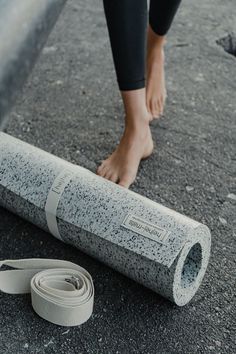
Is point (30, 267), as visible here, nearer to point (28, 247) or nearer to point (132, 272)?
point (28, 247)

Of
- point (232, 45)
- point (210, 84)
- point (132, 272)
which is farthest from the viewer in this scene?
point (232, 45)

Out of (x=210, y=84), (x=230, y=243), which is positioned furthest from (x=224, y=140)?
(x=230, y=243)

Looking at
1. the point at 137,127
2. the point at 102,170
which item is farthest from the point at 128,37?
the point at 102,170

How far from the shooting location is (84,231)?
4.38 ft

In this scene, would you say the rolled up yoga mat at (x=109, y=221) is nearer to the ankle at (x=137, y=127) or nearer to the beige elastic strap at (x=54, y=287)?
the beige elastic strap at (x=54, y=287)

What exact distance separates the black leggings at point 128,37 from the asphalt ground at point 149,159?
0.34 meters

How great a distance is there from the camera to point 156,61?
6.46ft

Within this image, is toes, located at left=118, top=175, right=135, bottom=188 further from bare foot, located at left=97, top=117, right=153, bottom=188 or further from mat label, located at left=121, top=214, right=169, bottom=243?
mat label, located at left=121, top=214, right=169, bottom=243

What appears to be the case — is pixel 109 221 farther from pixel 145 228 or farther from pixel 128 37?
pixel 128 37

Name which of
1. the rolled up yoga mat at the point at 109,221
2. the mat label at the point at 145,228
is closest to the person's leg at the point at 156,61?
the rolled up yoga mat at the point at 109,221

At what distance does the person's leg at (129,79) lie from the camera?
57.2 inches

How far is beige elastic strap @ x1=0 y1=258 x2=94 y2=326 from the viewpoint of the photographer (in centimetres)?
125

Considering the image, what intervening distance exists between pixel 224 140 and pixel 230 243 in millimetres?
523

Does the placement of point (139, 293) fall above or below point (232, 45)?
above
